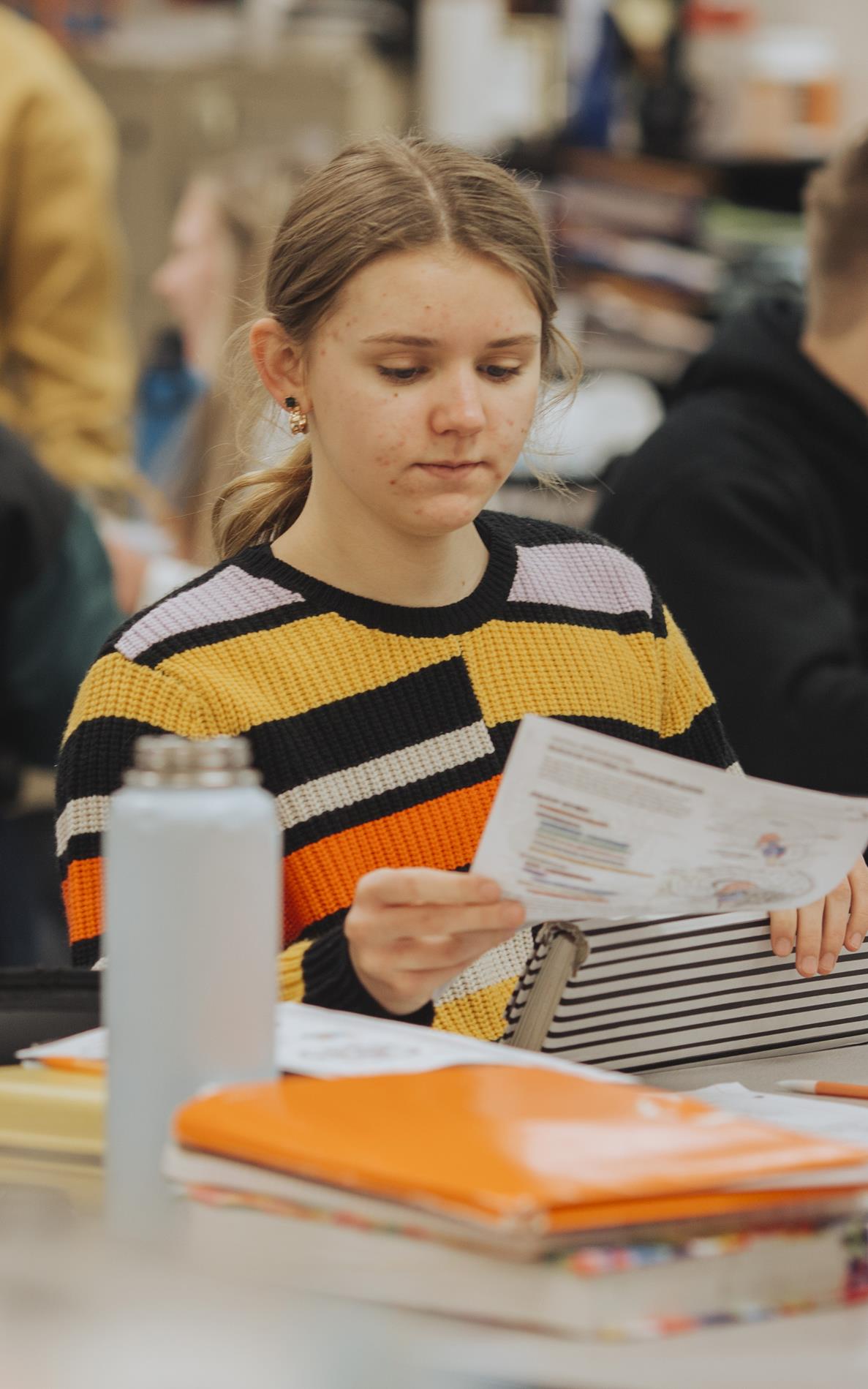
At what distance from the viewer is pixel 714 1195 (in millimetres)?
729

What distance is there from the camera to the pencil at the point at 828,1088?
1107 mm

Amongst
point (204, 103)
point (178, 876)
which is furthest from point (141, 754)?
point (204, 103)

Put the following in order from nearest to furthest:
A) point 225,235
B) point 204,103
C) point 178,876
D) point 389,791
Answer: point 178,876, point 389,791, point 225,235, point 204,103

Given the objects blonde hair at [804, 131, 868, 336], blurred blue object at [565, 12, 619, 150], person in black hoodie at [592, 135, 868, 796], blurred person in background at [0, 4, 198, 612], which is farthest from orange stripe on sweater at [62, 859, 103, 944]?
blurred blue object at [565, 12, 619, 150]

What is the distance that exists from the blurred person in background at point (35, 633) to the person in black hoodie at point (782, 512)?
62cm

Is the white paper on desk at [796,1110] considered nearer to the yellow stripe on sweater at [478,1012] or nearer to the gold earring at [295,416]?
the yellow stripe on sweater at [478,1012]

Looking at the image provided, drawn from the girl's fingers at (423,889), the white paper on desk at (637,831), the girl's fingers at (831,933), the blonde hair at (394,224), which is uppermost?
the blonde hair at (394,224)

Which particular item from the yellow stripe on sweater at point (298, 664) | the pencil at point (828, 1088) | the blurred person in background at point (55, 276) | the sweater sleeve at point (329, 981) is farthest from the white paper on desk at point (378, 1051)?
the blurred person in background at point (55, 276)

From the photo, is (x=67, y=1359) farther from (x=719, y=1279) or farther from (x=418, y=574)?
(x=418, y=574)

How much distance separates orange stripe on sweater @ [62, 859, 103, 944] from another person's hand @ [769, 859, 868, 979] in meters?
0.45

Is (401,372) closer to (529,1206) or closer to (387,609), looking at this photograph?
(387,609)

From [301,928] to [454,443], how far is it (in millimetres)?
362

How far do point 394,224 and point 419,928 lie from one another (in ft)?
1.92

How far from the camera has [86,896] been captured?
1352 mm
